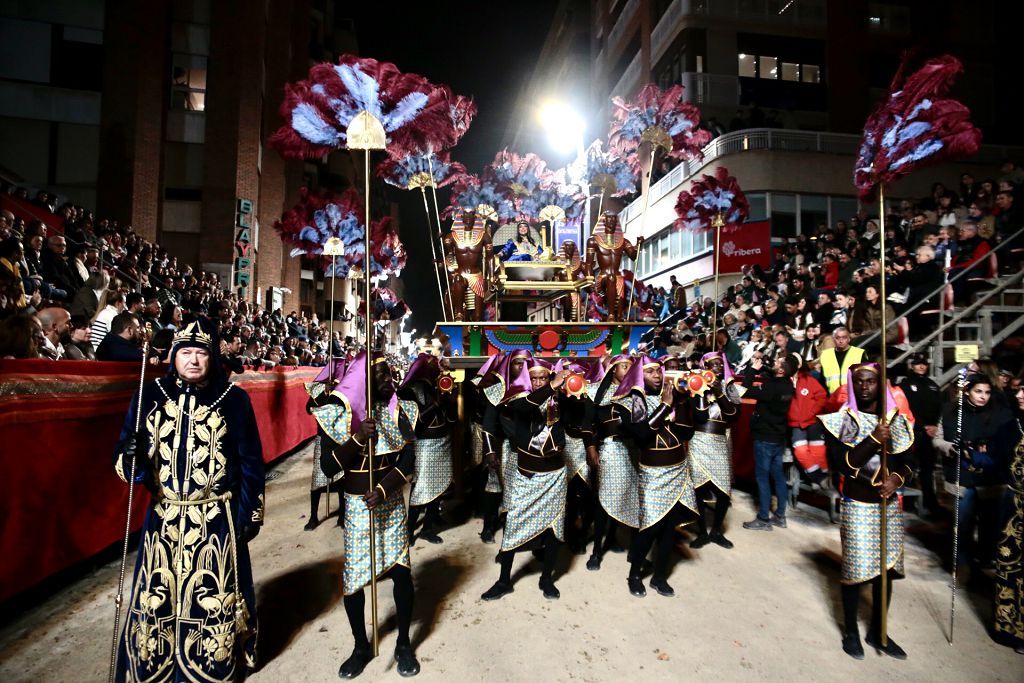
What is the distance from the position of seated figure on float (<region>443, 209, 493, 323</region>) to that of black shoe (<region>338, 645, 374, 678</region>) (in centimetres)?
446

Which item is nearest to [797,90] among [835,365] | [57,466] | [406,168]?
[835,365]

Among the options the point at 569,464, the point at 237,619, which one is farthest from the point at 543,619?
the point at 237,619

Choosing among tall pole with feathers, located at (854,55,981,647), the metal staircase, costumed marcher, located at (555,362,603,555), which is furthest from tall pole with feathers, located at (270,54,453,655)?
the metal staircase

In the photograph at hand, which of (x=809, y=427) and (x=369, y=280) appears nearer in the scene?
(x=369, y=280)

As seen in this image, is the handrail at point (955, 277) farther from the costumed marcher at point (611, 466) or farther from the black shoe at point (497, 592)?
the black shoe at point (497, 592)

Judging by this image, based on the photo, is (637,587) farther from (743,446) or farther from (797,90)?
(797,90)

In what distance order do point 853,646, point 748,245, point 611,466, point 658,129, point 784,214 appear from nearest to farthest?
point 853,646, point 611,466, point 658,129, point 748,245, point 784,214

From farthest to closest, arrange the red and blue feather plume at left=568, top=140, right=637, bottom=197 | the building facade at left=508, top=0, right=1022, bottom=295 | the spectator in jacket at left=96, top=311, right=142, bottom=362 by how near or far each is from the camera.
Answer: the building facade at left=508, top=0, right=1022, bottom=295
the red and blue feather plume at left=568, top=140, right=637, bottom=197
the spectator in jacket at left=96, top=311, right=142, bottom=362

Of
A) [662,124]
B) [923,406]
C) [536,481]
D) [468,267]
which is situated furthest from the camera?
[662,124]

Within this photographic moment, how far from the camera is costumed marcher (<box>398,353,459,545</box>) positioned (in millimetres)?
5738

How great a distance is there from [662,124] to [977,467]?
6854 millimetres

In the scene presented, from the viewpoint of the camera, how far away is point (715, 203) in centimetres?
805

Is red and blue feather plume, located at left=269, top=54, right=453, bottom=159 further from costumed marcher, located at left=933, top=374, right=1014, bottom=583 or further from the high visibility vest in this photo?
the high visibility vest

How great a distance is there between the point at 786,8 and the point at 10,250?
967 inches
